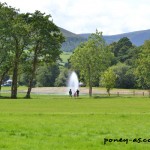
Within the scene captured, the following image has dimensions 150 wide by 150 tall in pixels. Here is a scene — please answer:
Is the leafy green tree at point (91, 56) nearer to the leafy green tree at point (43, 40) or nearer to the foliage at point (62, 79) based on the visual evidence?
the leafy green tree at point (43, 40)

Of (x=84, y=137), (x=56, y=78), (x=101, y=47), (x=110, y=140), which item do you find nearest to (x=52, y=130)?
(x=84, y=137)

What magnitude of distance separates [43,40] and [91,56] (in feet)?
55.4

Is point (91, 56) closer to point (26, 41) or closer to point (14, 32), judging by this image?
point (26, 41)

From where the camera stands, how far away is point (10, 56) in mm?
75375

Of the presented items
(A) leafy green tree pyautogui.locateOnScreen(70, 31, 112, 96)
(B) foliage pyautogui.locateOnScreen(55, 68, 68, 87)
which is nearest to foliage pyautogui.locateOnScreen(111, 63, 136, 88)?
(B) foliage pyautogui.locateOnScreen(55, 68, 68, 87)

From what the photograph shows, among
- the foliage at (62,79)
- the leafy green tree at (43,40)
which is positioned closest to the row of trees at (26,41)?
the leafy green tree at (43,40)

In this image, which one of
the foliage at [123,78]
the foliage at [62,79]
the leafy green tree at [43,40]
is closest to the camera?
the leafy green tree at [43,40]

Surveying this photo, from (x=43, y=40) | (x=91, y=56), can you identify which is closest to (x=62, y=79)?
(x=91, y=56)

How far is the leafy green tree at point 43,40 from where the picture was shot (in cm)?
7734

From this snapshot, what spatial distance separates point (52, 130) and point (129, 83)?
12138 cm

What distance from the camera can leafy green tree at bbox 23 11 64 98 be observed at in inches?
3045

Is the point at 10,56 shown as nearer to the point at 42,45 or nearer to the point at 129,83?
the point at 42,45

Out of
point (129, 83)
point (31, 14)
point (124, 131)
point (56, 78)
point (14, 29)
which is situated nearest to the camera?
point (124, 131)

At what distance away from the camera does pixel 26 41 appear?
3041 inches
